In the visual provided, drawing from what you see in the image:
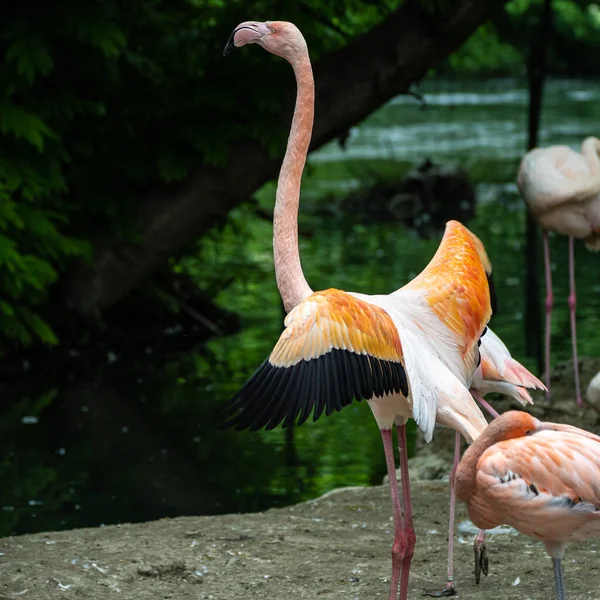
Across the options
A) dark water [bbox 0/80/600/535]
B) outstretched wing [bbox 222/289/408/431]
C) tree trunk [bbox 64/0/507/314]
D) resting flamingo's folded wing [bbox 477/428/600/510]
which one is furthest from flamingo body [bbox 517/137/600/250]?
resting flamingo's folded wing [bbox 477/428/600/510]

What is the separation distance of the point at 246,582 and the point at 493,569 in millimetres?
1106

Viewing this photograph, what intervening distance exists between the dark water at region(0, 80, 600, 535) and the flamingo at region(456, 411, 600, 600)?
223cm

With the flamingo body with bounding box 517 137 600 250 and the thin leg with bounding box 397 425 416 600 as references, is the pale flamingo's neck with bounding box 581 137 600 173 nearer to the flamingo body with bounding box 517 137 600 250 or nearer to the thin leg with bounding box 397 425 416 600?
the flamingo body with bounding box 517 137 600 250

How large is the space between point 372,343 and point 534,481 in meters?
0.71

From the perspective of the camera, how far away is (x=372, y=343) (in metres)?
3.98

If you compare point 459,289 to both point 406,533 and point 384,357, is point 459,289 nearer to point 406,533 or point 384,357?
point 384,357

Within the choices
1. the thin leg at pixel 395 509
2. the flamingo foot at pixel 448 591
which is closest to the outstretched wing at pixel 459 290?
the thin leg at pixel 395 509

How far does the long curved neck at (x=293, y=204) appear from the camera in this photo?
14.5 ft

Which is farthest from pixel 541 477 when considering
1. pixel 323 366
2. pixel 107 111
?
pixel 107 111

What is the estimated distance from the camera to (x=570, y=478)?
3771 millimetres


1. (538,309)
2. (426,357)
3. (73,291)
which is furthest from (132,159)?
(426,357)

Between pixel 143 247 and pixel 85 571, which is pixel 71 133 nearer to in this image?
pixel 143 247

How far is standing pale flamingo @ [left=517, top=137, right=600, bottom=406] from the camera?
7.94 meters

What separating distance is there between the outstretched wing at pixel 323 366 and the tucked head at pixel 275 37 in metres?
1.11
